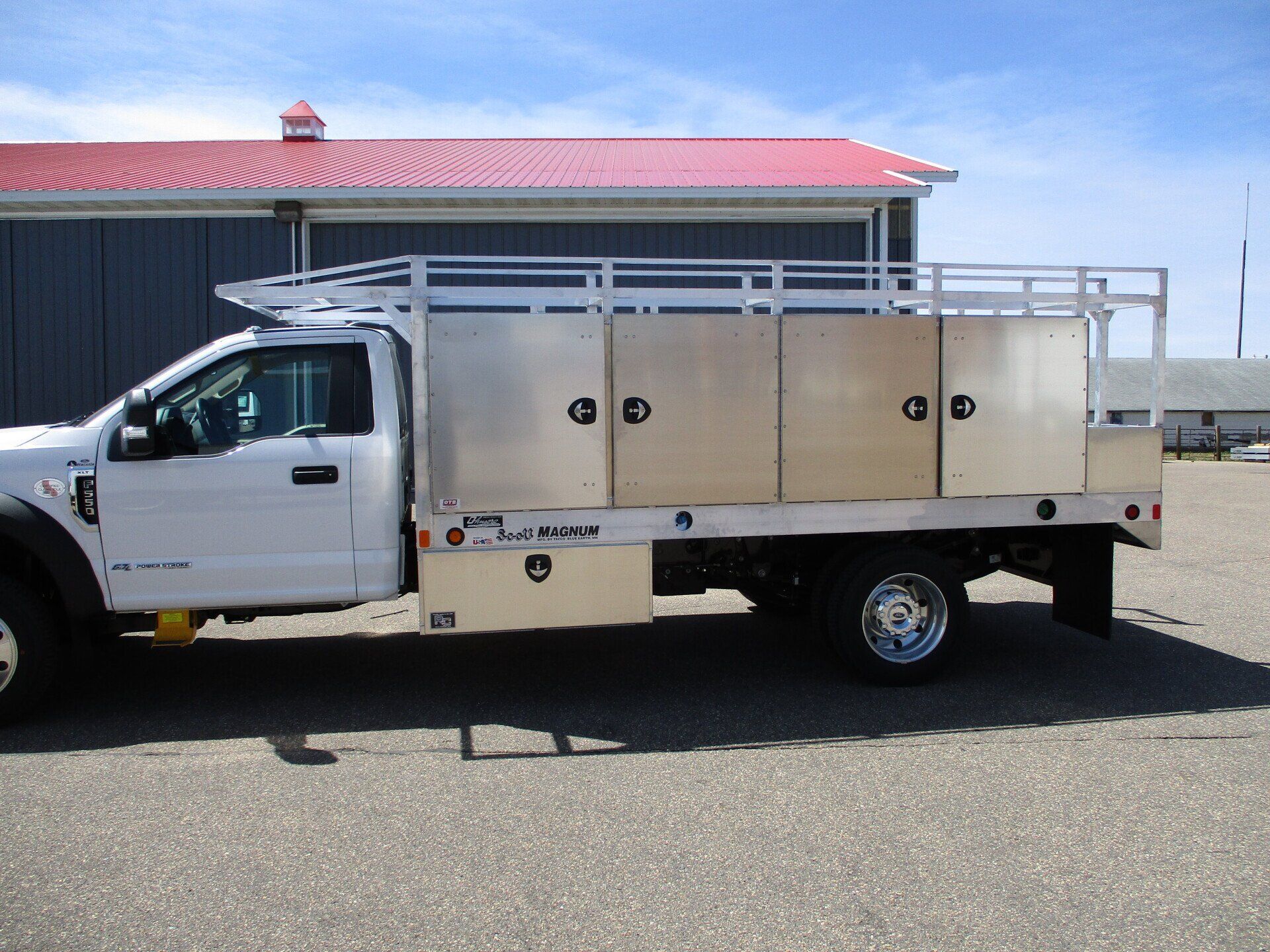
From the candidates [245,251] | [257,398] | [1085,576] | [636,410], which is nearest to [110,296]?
[245,251]

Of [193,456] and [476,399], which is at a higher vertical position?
[476,399]

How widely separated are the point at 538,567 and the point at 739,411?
1471 millimetres

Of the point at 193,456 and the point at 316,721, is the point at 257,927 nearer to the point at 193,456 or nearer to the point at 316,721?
the point at 316,721

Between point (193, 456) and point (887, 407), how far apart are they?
156 inches

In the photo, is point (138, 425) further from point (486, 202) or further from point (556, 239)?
point (556, 239)

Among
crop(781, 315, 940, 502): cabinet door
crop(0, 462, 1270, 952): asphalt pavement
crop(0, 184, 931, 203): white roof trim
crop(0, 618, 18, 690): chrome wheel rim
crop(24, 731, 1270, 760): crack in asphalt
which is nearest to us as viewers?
crop(0, 462, 1270, 952): asphalt pavement

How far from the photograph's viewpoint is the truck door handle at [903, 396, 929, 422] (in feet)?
18.5

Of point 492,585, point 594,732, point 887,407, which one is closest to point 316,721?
point 492,585

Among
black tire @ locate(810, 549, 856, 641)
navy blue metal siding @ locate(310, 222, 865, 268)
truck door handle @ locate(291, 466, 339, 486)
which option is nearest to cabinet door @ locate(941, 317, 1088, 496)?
black tire @ locate(810, 549, 856, 641)

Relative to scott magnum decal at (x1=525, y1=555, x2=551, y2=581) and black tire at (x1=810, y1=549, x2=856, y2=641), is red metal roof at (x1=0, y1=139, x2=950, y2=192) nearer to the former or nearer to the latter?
black tire at (x1=810, y1=549, x2=856, y2=641)

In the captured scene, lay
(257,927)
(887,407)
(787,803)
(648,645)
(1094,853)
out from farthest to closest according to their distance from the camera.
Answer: (648,645) → (887,407) → (787,803) → (1094,853) → (257,927)

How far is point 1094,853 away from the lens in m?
3.54

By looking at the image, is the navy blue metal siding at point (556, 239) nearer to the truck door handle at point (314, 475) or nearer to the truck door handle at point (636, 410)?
the truck door handle at point (636, 410)

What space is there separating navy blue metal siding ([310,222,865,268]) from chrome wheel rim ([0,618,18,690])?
25.3ft
